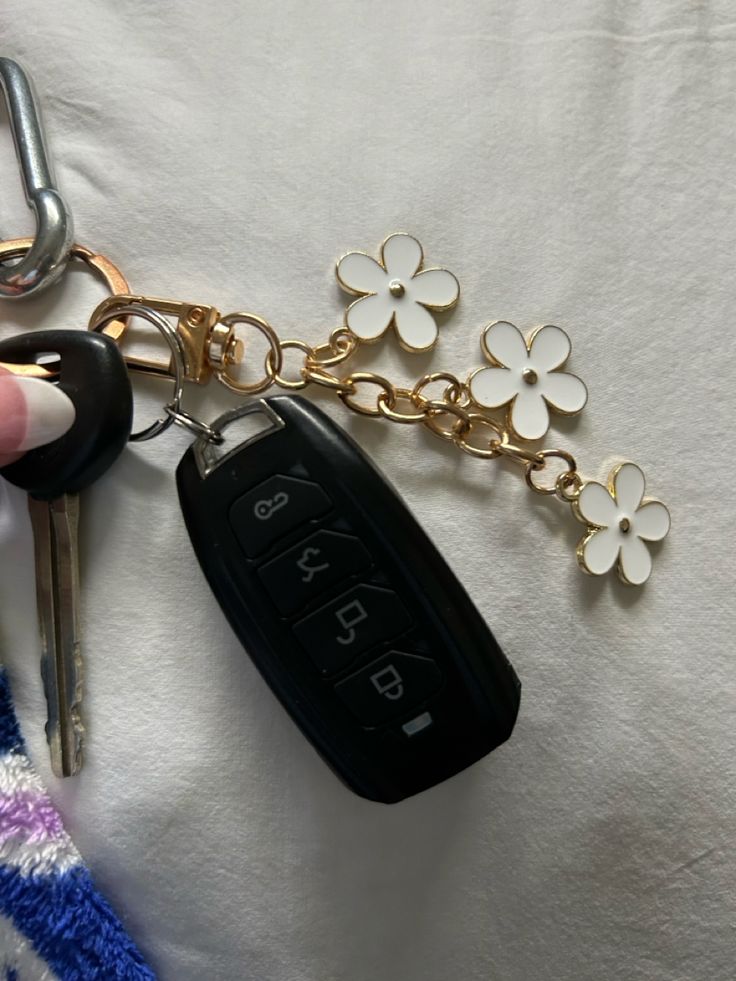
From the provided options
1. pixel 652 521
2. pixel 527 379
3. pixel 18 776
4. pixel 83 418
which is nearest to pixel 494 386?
pixel 527 379

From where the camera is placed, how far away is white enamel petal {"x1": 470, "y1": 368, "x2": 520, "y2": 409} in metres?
0.50

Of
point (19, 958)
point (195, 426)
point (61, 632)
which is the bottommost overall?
point (19, 958)

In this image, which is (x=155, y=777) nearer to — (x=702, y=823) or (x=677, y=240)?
(x=702, y=823)

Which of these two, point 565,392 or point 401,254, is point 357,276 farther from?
point 565,392

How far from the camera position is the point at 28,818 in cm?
46

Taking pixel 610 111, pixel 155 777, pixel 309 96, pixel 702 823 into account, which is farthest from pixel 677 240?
pixel 155 777

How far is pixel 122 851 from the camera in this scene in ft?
1.54

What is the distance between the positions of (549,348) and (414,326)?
8 centimetres

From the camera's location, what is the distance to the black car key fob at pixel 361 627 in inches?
16.8

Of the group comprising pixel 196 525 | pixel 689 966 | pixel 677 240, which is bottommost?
pixel 689 966

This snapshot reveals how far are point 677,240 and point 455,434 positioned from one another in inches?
7.8

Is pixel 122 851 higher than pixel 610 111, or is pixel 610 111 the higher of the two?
pixel 610 111

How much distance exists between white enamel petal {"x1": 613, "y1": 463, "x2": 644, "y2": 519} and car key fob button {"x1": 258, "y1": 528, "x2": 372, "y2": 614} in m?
0.18

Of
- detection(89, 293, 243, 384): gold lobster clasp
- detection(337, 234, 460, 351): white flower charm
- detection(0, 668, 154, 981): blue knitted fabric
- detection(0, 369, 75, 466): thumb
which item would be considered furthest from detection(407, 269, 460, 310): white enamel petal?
detection(0, 668, 154, 981): blue knitted fabric
